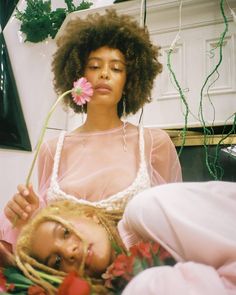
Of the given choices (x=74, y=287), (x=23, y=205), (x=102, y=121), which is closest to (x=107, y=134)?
(x=102, y=121)

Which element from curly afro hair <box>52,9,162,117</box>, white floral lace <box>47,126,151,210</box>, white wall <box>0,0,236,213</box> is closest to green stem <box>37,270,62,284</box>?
white floral lace <box>47,126,151,210</box>

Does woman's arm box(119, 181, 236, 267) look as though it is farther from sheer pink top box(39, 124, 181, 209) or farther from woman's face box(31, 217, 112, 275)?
sheer pink top box(39, 124, 181, 209)

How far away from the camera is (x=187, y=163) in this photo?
130cm

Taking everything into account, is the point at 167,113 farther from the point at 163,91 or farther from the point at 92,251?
the point at 92,251

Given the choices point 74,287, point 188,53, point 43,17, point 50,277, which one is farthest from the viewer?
point 43,17

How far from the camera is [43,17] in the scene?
1674 mm

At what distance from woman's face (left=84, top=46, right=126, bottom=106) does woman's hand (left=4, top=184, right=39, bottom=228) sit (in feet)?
1.17

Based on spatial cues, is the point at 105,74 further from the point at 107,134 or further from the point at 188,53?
the point at 188,53

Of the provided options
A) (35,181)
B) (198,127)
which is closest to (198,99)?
(198,127)

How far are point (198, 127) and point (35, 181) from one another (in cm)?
71

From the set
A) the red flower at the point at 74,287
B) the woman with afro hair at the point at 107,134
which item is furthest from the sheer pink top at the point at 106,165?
the red flower at the point at 74,287

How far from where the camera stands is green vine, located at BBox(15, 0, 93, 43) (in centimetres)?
168

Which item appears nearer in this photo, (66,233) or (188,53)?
(66,233)

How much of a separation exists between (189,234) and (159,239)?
0.17 ft
